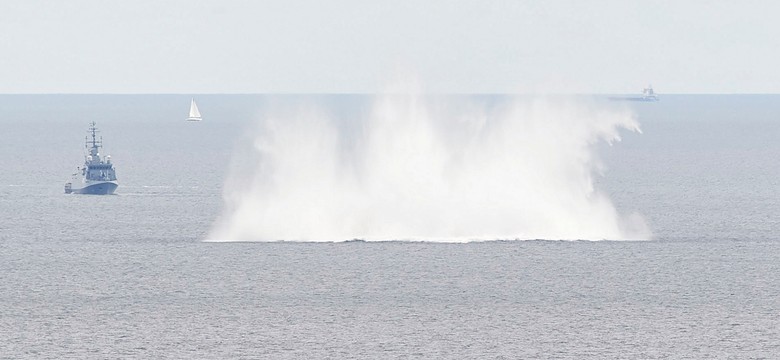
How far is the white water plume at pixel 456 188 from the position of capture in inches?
4331

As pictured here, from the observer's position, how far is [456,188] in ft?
366

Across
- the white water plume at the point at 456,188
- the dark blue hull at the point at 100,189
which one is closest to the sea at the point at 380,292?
the white water plume at the point at 456,188

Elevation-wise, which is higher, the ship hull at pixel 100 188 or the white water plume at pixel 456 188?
the ship hull at pixel 100 188

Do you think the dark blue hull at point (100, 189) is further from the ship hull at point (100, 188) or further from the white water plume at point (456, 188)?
the white water plume at point (456, 188)

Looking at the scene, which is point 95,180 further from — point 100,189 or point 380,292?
point 380,292

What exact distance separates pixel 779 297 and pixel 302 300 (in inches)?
1001

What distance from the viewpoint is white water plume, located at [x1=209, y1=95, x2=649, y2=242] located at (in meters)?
110

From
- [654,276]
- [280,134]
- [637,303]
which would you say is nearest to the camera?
[637,303]

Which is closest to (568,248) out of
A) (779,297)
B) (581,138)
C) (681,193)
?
(581,138)

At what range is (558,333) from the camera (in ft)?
231

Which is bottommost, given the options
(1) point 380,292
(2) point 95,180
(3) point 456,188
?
(1) point 380,292

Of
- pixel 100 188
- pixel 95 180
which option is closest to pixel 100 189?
pixel 100 188

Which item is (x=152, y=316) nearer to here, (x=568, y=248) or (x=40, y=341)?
(x=40, y=341)

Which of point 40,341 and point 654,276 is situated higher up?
point 654,276
